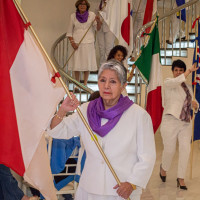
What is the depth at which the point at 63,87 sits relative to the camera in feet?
9.53

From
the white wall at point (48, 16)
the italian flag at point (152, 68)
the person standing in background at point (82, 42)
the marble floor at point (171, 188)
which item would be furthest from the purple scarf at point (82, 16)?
the marble floor at point (171, 188)

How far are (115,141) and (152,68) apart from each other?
3083mm

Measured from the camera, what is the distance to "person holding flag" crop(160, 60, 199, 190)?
577 centimetres

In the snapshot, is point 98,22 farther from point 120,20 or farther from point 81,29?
point 120,20

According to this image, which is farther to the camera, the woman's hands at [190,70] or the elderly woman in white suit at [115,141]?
the woman's hands at [190,70]

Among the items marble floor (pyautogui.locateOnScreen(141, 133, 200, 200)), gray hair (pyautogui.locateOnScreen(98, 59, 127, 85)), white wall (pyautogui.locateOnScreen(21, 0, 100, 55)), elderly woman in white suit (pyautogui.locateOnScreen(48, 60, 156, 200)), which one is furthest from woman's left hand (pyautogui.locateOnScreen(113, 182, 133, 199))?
white wall (pyautogui.locateOnScreen(21, 0, 100, 55))

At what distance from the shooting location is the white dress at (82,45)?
8078 millimetres

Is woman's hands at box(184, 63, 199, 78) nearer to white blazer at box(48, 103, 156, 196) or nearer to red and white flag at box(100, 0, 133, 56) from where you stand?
red and white flag at box(100, 0, 133, 56)

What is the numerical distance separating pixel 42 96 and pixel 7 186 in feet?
2.37

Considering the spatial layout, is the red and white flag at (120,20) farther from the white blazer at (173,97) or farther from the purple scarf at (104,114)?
the purple scarf at (104,114)

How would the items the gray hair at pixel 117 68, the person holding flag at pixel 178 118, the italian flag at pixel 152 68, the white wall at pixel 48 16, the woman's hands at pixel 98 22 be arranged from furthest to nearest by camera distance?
the white wall at pixel 48 16, the woman's hands at pixel 98 22, the person holding flag at pixel 178 118, the italian flag at pixel 152 68, the gray hair at pixel 117 68

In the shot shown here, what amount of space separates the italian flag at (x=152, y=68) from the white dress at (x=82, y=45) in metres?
2.51

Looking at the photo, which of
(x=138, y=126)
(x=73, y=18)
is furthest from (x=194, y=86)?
(x=138, y=126)

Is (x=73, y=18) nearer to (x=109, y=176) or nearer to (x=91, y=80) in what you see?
(x=91, y=80)
